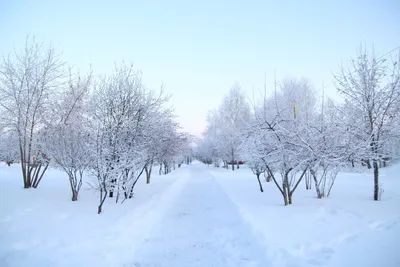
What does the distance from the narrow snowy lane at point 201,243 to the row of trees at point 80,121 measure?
2.59m

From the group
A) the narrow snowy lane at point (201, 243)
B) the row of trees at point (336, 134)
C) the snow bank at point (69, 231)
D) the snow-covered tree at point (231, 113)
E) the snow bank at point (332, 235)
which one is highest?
the snow-covered tree at point (231, 113)

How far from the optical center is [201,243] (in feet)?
16.0

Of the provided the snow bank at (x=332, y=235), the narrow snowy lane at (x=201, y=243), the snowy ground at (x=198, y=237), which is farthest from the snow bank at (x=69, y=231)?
the snow bank at (x=332, y=235)

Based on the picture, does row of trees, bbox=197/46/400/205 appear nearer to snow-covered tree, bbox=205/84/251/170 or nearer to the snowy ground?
the snowy ground

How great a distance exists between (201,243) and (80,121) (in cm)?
634

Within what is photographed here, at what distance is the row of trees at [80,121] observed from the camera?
752cm

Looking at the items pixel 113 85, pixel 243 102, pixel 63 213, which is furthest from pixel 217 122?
pixel 63 213

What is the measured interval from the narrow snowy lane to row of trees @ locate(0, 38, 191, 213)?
2593 mm

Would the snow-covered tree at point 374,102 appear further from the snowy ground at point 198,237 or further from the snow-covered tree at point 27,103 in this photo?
the snow-covered tree at point 27,103

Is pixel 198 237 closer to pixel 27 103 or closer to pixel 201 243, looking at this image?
pixel 201 243

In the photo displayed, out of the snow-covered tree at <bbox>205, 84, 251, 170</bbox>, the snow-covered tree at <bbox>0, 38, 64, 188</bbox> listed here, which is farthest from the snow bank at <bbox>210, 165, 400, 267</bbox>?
the snow-covered tree at <bbox>205, 84, 251, 170</bbox>

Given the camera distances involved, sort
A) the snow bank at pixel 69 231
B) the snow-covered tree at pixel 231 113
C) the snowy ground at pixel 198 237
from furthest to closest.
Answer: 1. the snow-covered tree at pixel 231 113
2. the snow bank at pixel 69 231
3. the snowy ground at pixel 198 237

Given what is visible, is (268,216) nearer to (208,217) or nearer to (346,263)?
(208,217)

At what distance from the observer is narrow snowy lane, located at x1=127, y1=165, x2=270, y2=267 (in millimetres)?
3992
